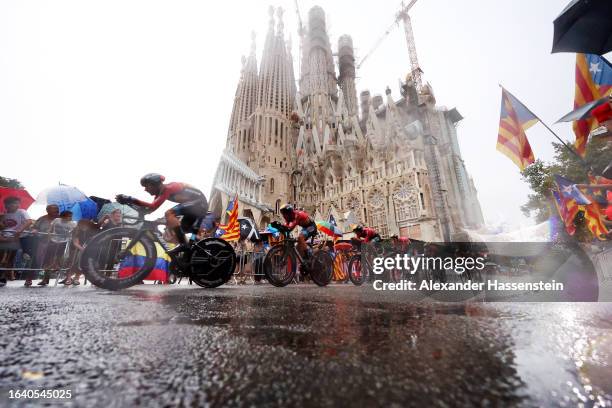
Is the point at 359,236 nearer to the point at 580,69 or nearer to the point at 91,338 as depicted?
the point at 91,338

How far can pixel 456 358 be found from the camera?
2.56ft

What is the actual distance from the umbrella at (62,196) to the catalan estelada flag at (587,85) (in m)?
14.3

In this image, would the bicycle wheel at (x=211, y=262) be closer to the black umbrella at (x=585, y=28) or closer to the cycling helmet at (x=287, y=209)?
the cycling helmet at (x=287, y=209)

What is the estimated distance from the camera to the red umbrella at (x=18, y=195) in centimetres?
688

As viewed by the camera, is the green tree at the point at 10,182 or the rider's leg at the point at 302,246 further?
the green tree at the point at 10,182

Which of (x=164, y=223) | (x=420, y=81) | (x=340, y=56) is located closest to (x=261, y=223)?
(x=164, y=223)

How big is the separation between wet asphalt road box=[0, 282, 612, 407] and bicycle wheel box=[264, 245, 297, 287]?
3457mm

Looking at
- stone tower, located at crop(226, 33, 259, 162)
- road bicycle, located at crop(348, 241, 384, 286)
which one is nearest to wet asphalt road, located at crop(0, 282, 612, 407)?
road bicycle, located at crop(348, 241, 384, 286)

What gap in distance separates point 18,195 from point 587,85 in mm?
15303

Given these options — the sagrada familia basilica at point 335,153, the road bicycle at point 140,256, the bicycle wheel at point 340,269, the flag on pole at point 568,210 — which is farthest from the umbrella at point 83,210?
the sagrada familia basilica at point 335,153

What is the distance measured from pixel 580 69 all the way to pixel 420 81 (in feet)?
126

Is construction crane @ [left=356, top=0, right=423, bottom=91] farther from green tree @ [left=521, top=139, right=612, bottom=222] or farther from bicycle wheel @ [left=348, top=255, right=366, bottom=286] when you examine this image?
bicycle wheel @ [left=348, top=255, right=366, bottom=286]

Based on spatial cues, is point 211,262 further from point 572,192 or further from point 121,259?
point 572,192

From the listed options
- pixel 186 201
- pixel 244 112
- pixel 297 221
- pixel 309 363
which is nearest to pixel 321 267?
pixel 297 221
